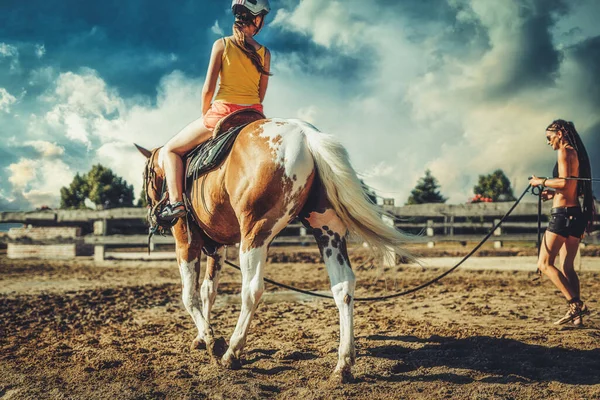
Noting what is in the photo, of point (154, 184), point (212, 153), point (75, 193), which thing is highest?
point (75, 193)

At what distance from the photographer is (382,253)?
3189 mm

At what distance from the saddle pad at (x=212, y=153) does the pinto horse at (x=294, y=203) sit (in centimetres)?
7

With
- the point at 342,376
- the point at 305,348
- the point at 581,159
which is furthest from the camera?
the point at 581,159

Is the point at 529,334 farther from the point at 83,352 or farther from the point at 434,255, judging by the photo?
the point at 434,255

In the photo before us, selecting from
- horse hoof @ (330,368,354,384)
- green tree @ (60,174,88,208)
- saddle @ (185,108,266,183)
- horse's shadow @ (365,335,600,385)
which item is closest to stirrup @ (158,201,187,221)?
saddle @ (185,108,266,183)

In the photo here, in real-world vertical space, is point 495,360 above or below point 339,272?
below

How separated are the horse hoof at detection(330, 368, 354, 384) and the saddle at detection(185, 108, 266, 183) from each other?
1608 mm

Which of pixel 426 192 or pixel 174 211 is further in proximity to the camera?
pixel 426 192

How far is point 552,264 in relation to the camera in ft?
13.9

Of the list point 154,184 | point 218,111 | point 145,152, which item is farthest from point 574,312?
point 145,152

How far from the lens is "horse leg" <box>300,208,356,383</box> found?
2744 mm

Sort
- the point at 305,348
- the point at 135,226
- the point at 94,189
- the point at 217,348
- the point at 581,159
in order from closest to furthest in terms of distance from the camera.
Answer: the point at 217,348, the point at 305,348, the point at 581,159, the point at 135,226, the point at 94,189

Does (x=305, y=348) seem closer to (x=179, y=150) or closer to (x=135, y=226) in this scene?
(x=179, y=150)

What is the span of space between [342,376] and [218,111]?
2100 millimetres
